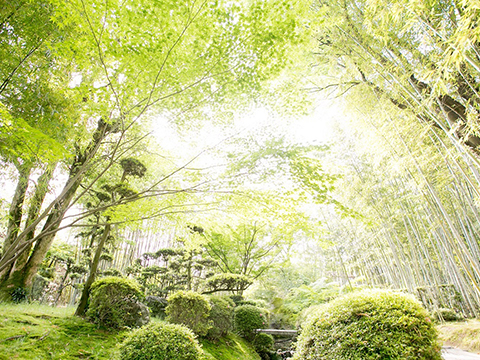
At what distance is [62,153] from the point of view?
71.5 inches

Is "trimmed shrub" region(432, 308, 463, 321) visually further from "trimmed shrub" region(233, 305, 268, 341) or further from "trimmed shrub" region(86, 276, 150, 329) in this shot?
"trimmed shrub" region(86, 276, 150, 329)

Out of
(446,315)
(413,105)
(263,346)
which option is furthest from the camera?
(446,315)

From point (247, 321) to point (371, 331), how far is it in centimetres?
382

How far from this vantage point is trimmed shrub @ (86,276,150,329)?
3395 millimetres

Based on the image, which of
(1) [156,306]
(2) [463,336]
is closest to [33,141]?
(1) [156,306]

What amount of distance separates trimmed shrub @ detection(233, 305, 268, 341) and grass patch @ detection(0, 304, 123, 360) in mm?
2889

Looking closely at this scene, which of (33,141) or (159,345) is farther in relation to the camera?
(159,345)

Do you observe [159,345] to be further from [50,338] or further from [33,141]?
[33,141]

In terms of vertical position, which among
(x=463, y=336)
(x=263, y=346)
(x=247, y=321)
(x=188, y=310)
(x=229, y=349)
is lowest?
(x=263, y=346)

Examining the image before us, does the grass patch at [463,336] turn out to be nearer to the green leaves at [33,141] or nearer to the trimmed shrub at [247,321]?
the trimmed shrub at [247,321]

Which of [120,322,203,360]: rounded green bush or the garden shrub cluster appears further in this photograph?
the garden shrub cluster

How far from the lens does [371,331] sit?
6.77 ft

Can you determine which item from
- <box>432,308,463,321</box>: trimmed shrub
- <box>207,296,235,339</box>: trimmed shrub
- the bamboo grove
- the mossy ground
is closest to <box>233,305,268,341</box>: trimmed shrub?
<box>207,296,235,339</box>: trimmed shrub

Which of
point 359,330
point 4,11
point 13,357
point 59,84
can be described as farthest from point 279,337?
point 4,11
